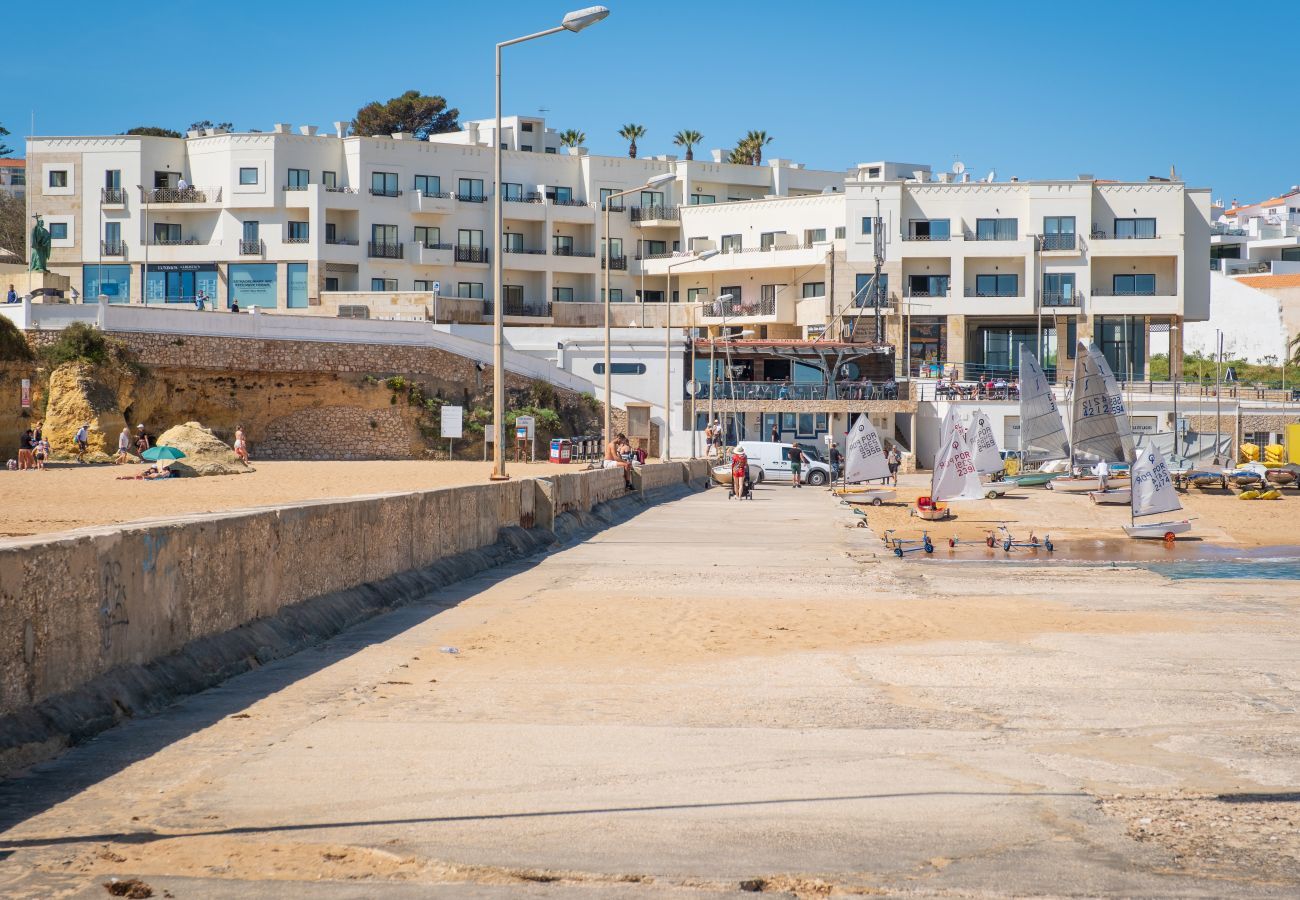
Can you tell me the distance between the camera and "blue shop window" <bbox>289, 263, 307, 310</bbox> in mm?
75812

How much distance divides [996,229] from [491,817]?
73.7 m

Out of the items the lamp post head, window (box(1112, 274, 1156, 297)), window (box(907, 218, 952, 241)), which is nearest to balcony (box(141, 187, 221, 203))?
window (box(907, 218, 952, 241))

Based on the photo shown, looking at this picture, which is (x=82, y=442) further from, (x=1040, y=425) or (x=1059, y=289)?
(x=1059, y=289)

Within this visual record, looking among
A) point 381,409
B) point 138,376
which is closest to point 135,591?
point 138,376

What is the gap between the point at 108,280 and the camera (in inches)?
2995

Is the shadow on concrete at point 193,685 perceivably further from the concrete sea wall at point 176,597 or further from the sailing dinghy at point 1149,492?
the sailing dinghy at point 1149,492

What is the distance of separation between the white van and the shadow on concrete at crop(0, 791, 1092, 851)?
49621mm

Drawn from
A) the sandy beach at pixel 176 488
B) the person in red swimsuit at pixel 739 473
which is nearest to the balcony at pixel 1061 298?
the sandy beach at pixel 176 488

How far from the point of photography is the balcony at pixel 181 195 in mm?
75250

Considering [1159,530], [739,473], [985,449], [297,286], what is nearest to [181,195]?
[297,286]

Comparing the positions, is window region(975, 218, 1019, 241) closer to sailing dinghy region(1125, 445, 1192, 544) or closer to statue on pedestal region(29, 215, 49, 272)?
sailing dinghy region(1125, 445, 1192, 544)

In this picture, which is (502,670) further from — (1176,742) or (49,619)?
(1176,742)

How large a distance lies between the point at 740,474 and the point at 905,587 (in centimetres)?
2302

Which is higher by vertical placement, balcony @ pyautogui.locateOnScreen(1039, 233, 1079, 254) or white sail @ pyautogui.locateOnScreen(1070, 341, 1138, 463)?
balcony @ pyautogui.locateOnScreen(1039, 233, 1079, 254)
